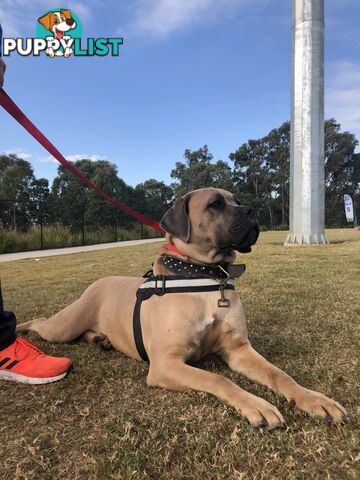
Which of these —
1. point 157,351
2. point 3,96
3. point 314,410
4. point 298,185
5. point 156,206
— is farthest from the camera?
point 156,206

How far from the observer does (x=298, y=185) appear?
12.2 meters

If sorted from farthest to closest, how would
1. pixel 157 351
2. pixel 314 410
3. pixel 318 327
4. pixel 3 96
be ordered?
pixel 318 327 < pixel 3 96 < pixel 157 351 < pixel 314 410

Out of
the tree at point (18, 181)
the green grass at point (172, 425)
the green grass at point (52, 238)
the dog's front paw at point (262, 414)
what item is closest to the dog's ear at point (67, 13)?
the green grass at point (52, 238)

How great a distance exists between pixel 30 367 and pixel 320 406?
5.22 feet

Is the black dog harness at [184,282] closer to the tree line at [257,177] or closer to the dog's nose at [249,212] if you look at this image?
the dog's nose at [249,212]

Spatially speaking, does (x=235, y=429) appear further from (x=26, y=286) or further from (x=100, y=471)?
(x=26, y=286)

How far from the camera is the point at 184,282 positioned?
248 centimetres

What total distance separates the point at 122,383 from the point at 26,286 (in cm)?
488

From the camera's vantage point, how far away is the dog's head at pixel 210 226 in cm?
260

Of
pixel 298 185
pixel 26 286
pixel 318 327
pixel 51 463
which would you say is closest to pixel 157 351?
pixel 51 463

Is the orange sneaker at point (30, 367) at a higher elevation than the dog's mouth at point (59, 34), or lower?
lower

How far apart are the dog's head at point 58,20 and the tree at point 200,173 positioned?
36.5 metres

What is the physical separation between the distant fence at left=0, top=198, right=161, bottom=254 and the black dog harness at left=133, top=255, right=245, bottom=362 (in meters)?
12.8

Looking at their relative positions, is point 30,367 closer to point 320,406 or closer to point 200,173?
point 320,406
